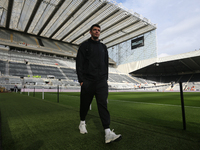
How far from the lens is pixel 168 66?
46531 mm

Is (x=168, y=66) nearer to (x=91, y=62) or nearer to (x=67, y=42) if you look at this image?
(x=67, y=42)

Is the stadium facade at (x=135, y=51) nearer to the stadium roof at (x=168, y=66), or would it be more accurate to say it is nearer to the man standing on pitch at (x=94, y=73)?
the stadium roof at (x=168, y=66)

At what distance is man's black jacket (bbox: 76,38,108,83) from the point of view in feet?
7.00

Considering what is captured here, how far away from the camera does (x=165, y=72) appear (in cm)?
5238

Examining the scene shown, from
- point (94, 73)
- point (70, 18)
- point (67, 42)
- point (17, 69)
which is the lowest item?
point (94, 73)

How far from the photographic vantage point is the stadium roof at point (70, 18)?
30.1 meters

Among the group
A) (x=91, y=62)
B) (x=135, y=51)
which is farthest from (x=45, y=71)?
(x=91, y=62)

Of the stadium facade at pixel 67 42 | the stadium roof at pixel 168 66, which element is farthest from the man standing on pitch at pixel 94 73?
the stadium roof at pixel 168 66

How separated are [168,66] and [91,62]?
1998 inches

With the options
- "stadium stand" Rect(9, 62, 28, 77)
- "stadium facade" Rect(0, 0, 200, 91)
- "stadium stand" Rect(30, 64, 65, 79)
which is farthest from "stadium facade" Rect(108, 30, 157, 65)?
"stadium stand" Rect(9, 62, 28, 77)

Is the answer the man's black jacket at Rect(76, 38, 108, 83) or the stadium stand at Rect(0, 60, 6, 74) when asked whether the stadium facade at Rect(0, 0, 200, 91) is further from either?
the man's black jacket at Rect(76, 38, 108, 83)

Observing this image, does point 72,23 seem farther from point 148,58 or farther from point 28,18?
point 148,58

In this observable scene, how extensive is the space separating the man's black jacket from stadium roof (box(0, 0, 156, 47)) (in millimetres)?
31710

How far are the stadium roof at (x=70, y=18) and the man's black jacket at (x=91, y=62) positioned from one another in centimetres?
3171
